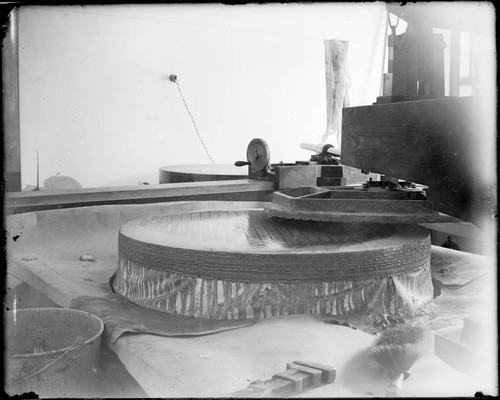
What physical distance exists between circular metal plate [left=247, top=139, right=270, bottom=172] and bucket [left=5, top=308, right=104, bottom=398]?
2503 millimetres

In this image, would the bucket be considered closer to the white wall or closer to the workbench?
the workbench

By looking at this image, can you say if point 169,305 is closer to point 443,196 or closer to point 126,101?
point 443,196

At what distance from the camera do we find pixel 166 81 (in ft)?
26.9

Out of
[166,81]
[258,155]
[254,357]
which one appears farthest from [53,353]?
[166,81]

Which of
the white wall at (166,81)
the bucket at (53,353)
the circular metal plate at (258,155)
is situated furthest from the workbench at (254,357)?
the white wall at (166,81)

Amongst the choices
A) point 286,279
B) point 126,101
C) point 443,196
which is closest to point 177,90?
point 126,101

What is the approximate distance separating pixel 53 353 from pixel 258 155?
2.93 metres

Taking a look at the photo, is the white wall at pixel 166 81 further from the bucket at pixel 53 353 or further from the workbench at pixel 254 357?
the bucket at pixel 53 353

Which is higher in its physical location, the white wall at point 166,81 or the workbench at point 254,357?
the white wall at point 166,81

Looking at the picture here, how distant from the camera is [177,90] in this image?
8320mm

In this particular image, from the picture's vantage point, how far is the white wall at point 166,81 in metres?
7.18

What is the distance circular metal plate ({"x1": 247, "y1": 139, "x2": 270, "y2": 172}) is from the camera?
13.9 feet

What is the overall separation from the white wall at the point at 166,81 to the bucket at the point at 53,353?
543cm

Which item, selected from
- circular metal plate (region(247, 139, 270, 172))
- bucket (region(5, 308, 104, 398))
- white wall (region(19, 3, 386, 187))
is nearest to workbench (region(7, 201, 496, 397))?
bucket (region(5, 308, 104, 398))
